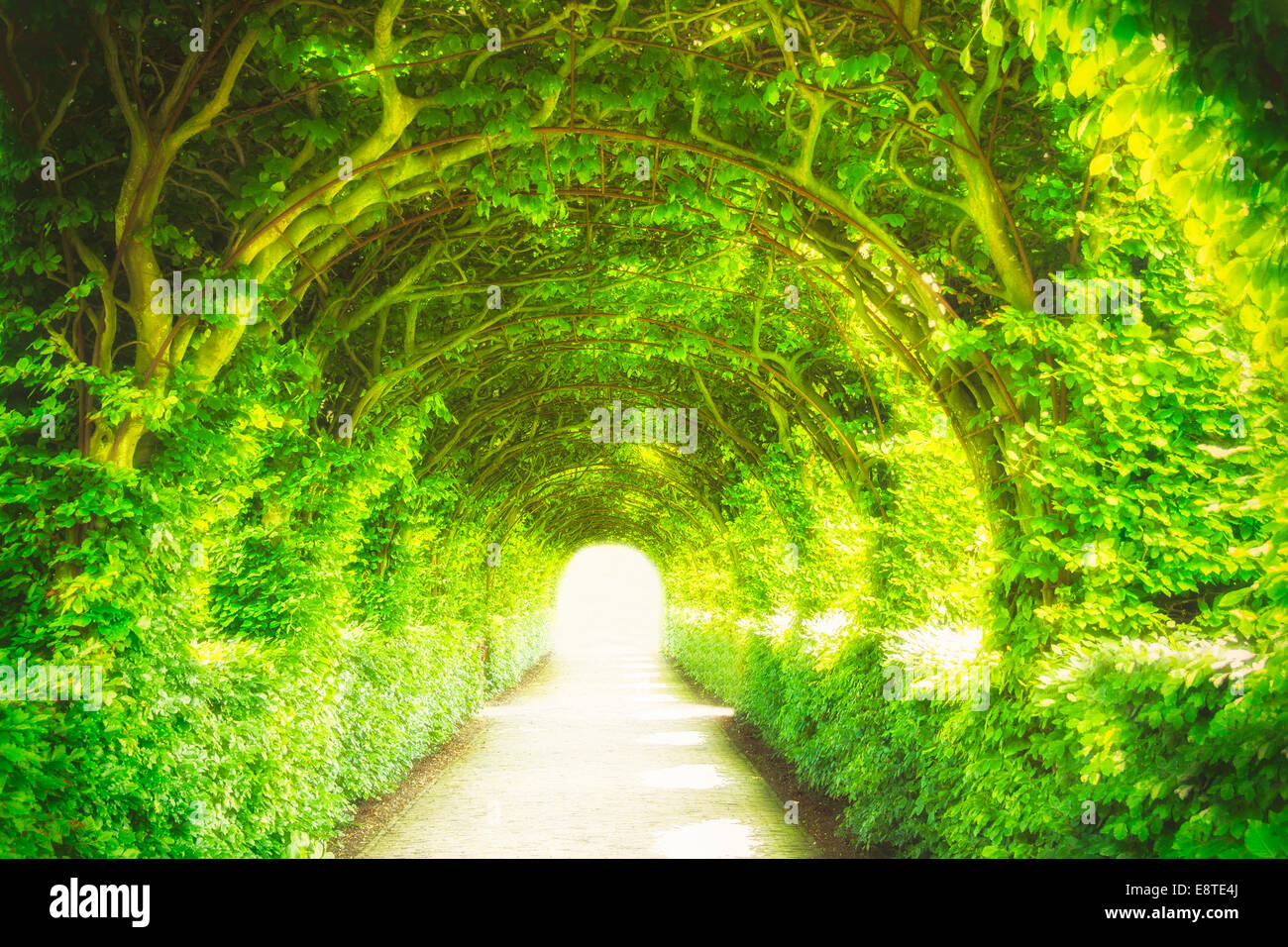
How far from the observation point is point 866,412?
35.0 feet

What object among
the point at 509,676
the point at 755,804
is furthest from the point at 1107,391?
the point at 509,676

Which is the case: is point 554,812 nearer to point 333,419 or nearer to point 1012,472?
point 333,419
